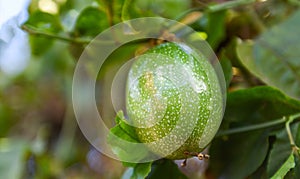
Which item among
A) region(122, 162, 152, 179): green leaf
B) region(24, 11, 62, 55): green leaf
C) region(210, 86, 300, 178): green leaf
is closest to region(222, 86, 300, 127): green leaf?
region(210, 86, 300, 178): green leaf

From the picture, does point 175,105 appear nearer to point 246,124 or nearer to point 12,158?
point 246,124

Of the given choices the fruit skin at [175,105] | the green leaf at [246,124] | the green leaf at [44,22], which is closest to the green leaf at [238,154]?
the green leaf at [246,124]

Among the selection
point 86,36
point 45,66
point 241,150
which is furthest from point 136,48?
point 45,66

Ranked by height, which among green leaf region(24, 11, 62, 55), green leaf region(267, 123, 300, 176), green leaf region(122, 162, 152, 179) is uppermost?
green leaf region(24, 11, 62, 55)

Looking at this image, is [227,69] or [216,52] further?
[216,52]

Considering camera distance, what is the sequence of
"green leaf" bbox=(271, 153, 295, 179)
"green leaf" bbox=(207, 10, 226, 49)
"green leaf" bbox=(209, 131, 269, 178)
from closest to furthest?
1. "green leaf" bbox=(271, 153, 295, 179)
2. "green leaf" bbox=(209, 131, 269, 178)
3. "green leaf" bbox=(207, 10, 226, 49)

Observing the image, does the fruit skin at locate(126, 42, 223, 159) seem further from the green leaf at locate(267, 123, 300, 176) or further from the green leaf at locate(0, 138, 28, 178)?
the green leaf at locate(0, 138, 28, 178)

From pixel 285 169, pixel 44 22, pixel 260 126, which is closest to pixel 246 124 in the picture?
pixel 260 126
